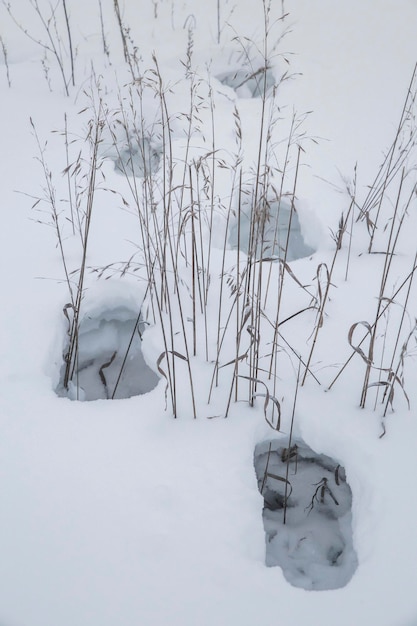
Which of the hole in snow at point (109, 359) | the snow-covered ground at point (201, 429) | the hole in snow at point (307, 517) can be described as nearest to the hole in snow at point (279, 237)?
the snow-covered ground at point (201, 429)

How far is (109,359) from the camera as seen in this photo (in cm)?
192

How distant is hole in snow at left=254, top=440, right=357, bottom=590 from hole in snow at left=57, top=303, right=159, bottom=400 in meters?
0.55

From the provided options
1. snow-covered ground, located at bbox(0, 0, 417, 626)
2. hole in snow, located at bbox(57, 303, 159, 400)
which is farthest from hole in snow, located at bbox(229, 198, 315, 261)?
hole in snow, located at bbox(57, 303, 159, 400)

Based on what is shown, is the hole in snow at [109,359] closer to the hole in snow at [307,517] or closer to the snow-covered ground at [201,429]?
the snow-covered ground at [201,429]

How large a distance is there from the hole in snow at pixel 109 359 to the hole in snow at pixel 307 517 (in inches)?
21.8

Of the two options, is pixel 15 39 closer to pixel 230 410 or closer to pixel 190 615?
pixel 230 410

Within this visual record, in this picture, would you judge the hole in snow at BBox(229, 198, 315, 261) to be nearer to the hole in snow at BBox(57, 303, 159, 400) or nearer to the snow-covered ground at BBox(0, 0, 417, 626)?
the snow-covered ground at BBox(0, 0, 417, 626)

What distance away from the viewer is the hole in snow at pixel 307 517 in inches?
50.0

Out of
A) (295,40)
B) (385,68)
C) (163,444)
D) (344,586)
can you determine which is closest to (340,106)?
(385,68)

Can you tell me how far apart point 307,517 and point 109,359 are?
3.05ft

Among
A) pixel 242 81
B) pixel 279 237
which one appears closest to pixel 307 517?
pixel 279 237

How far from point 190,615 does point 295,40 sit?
3602 mm

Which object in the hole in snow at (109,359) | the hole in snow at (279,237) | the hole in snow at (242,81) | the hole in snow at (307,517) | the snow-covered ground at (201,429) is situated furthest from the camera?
the hole in snow at (242,81)

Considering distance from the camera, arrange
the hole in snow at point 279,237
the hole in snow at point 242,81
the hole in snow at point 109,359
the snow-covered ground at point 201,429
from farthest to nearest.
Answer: the hole in snow at point 242,81 → the hole in snow at point 279,237 → the hole in snow at point 109,359 → the snow-covered ground at point 201,429
